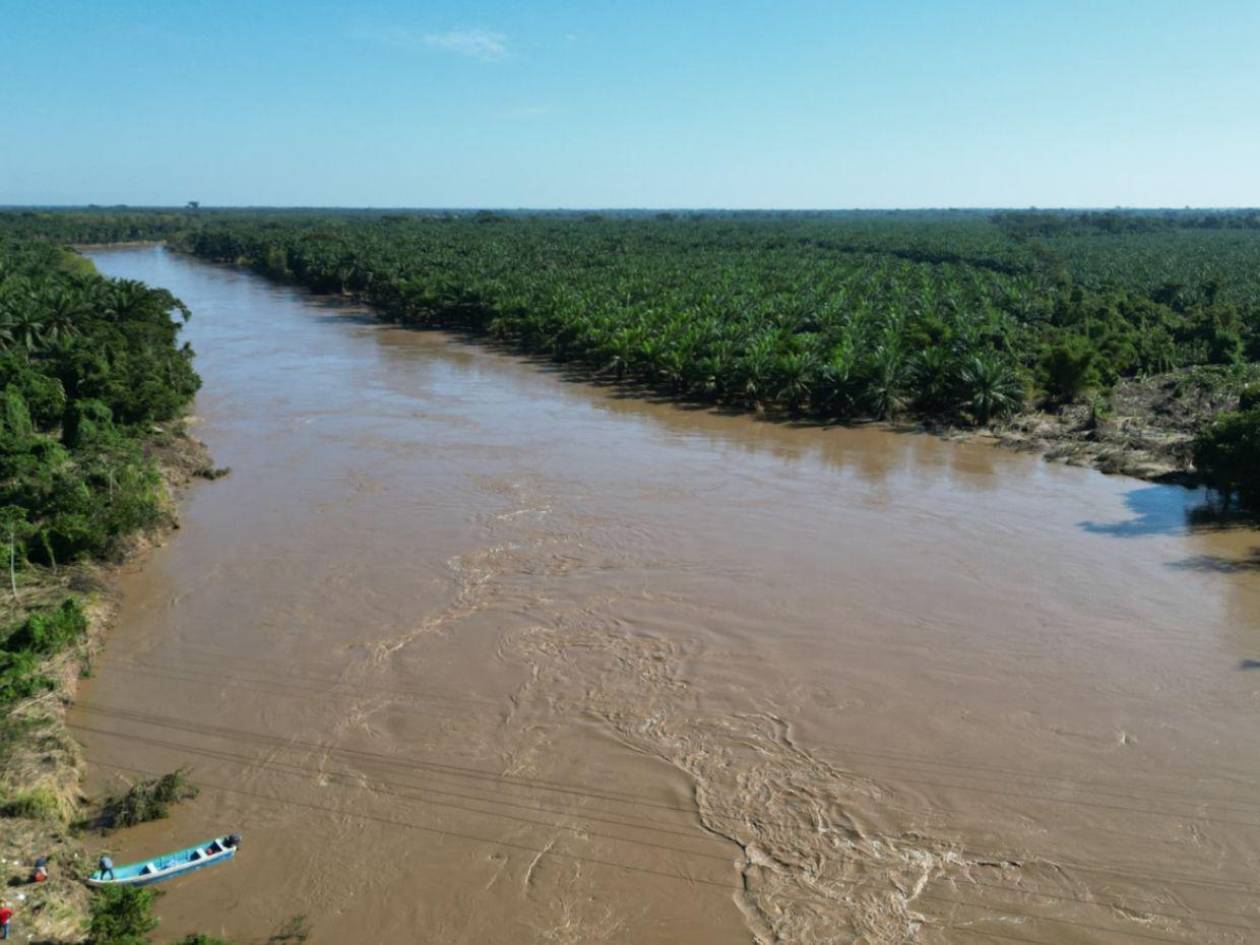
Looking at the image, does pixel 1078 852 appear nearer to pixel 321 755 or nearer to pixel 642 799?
pixel 642 799

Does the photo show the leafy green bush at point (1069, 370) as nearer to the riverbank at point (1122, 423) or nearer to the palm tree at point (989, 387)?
the riverbank at point (1122, 423)

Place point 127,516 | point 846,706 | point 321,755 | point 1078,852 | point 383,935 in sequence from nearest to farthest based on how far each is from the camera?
point 383,935
point 1078,852
point 321,755
point 846,706
point 127,516

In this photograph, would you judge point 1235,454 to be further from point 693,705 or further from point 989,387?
point 693,705

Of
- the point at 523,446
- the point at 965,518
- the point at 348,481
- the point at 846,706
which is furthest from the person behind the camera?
the point at 523,446

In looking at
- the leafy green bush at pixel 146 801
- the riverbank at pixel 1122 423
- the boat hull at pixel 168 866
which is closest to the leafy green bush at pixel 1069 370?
the riverbank at pixel 1122 423

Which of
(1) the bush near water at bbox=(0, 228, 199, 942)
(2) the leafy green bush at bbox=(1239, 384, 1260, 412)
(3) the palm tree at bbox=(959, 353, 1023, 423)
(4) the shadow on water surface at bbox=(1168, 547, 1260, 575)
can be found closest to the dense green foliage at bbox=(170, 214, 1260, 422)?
(3) the palm tree at bbox=(959, 353, 1023, 423)

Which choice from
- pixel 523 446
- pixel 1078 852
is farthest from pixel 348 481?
pixel 1078 852
